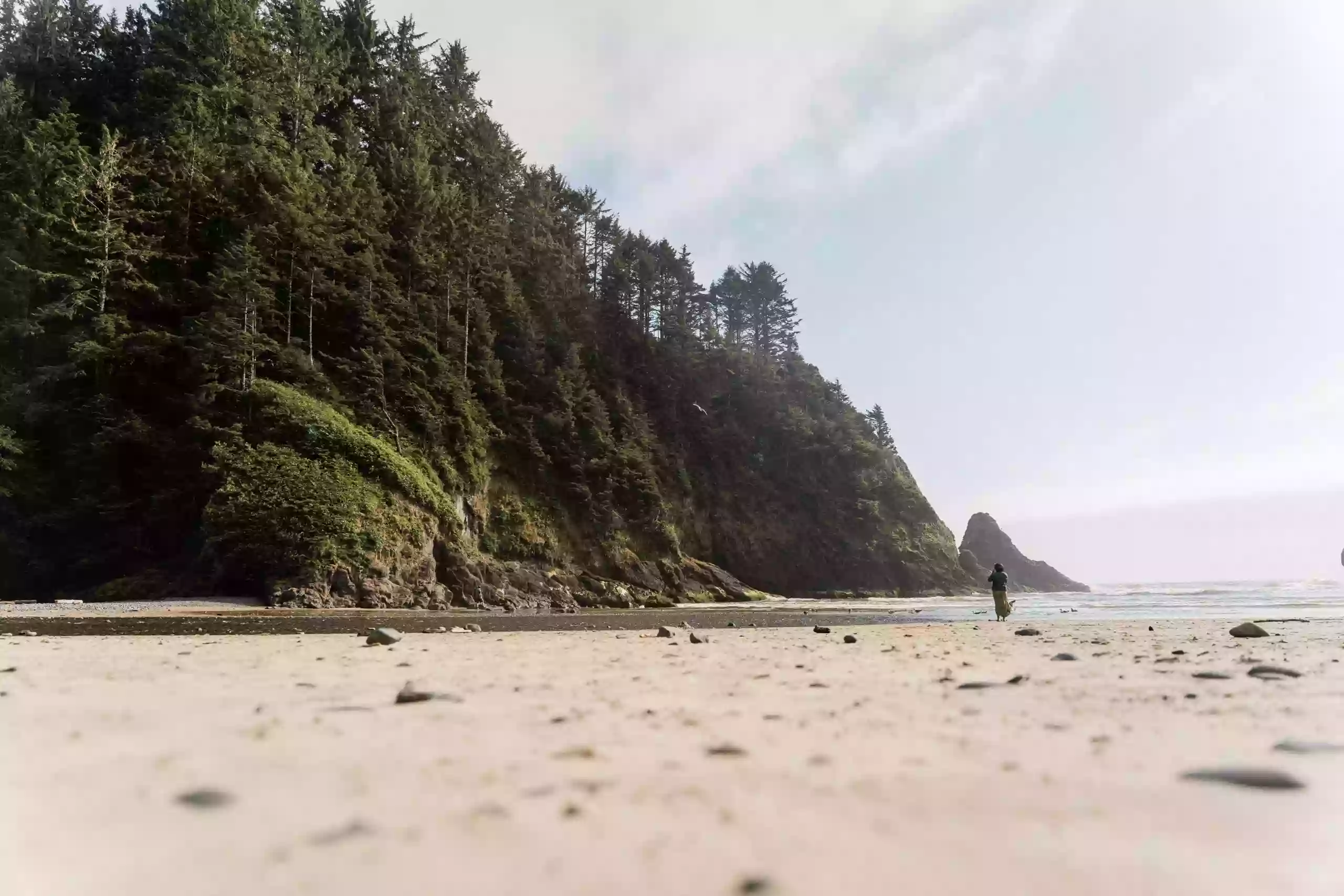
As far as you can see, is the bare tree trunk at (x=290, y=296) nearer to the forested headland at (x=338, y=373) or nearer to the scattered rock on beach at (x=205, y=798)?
the forested headland at (x=338, y=373)

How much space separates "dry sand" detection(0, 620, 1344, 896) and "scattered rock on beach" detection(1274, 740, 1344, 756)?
2.1 inches

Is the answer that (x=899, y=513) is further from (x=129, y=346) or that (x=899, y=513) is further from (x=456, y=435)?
(x=129, y=346)

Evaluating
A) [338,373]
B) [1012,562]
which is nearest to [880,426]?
[1012,562]

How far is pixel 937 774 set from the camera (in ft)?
6.41

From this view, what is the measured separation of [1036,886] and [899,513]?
59.2 metres

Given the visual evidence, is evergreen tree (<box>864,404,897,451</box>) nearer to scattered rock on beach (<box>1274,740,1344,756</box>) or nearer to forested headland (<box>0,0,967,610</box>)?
forested headland (<box>0,0,967,610</box>)

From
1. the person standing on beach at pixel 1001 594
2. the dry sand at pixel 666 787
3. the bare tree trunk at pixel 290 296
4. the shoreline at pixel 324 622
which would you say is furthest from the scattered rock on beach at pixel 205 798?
the bare tree trunk at pixel 290 296

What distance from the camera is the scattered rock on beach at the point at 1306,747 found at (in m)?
2.21

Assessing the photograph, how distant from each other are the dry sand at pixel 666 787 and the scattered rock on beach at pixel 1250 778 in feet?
0.18

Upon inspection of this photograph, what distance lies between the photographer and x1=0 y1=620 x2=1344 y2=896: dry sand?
1.29 meters

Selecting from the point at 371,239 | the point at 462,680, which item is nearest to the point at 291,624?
the point at 462,680

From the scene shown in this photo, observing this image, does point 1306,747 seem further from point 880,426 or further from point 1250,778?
point 880,426

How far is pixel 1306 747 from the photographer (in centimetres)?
225

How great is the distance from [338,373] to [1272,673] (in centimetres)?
3132
